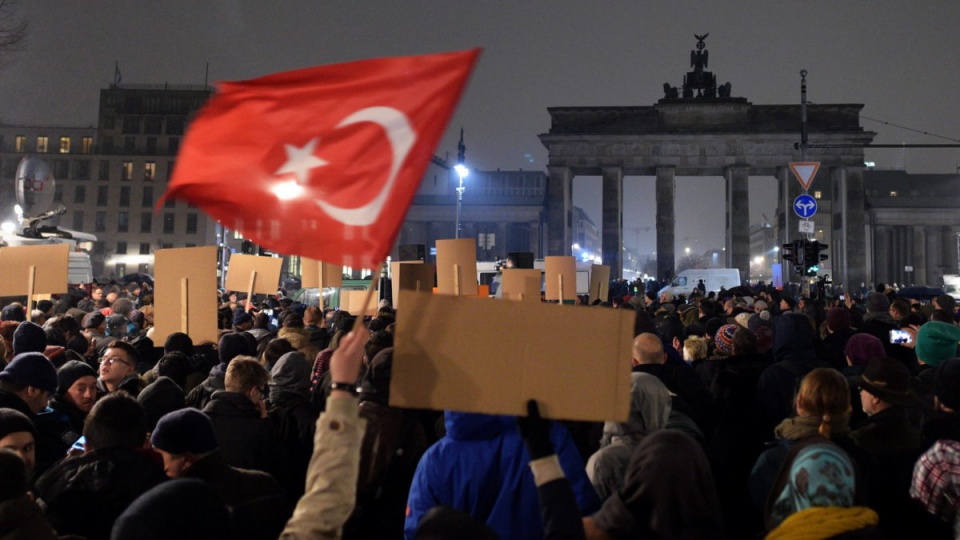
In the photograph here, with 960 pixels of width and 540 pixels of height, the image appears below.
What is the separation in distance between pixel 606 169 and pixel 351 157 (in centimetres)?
6055

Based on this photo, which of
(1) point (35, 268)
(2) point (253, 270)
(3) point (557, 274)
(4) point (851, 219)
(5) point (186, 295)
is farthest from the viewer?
(4) point (851, 219)

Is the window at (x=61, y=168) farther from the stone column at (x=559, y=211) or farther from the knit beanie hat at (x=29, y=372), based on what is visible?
the knit beanie hat at (x=29, y=372)

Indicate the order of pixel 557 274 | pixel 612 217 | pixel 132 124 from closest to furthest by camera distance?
pixel 557 274 < pixel 612 217 < pixel 132 124

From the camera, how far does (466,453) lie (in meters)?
3.50

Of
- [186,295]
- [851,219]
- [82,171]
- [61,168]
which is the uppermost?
[61,168]

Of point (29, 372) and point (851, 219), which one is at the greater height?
point (851, 219)

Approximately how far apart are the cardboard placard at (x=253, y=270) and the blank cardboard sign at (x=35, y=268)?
253cm

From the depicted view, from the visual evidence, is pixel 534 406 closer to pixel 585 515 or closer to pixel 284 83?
pixel 585 515

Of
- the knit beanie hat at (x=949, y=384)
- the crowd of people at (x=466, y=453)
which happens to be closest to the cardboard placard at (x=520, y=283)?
the crowd of people at (x=466, y=453)

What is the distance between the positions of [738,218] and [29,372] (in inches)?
2382

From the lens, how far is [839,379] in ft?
14.1

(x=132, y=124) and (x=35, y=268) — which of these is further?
(x=132, y=124)

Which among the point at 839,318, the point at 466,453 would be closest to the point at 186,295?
the point at 466,453

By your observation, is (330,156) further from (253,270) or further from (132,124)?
(132,124)
